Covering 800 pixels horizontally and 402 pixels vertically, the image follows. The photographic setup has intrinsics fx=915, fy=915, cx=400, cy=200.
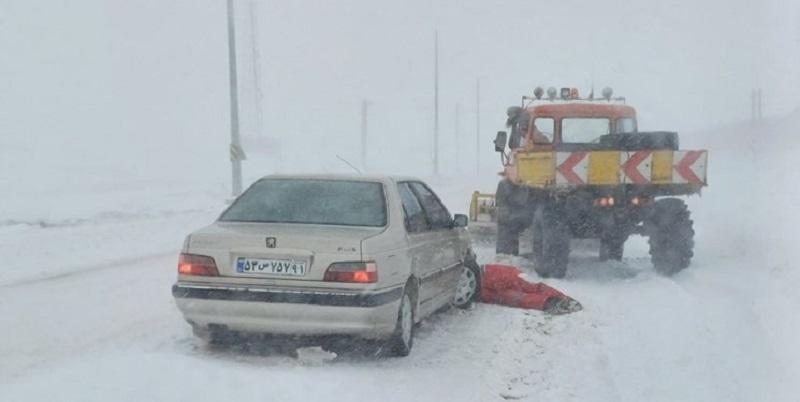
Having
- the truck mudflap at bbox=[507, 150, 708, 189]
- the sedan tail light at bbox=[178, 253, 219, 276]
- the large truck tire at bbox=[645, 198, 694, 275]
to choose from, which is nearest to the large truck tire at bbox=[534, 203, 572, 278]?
the truck mudflap at bbox=[507, 150, 708, 189]

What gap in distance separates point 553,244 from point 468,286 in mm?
2330

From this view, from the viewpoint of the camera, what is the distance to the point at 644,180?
11055 mm

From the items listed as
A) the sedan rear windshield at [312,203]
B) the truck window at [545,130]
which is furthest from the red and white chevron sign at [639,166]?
the sedan rear windshield at [312,203]

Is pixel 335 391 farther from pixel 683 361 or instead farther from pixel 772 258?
pixel 772 258

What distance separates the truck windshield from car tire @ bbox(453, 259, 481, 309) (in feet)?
13.9

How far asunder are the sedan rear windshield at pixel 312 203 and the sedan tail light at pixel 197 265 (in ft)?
2.15

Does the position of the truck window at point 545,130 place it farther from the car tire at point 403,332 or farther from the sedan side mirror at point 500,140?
the car tire at point 403,332

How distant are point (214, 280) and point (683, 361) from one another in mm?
3486

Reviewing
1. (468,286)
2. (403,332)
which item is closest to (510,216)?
(468,286)

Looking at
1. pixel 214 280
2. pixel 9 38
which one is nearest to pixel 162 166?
pixel 9 38

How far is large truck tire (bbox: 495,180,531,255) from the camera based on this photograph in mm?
13008

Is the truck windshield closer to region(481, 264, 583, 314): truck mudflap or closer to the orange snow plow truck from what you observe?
the orange snow plow truck

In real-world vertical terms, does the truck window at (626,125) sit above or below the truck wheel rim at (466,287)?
above

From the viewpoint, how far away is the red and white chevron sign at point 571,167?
11.0 m
